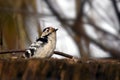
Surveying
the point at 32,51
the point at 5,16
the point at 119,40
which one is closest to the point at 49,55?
the point at 32,51

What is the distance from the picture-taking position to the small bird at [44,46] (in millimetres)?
1989

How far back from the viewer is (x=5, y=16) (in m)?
3.11

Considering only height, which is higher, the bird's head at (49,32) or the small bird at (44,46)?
the bird's head at (49,32)

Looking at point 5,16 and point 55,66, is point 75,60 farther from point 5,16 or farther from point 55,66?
point 5,16

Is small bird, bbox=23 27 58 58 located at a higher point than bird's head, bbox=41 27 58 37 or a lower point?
lower

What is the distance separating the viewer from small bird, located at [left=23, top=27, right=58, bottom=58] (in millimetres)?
1989

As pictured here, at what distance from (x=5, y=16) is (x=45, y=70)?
1.42 m

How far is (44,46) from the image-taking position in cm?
209

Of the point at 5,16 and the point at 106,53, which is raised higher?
the point at 5,16

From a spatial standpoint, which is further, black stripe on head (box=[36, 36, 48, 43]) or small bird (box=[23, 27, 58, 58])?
black stripe on head (box=[36, 36, 48, 43])

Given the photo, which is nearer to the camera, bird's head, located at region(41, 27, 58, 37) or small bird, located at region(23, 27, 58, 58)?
small bird, located at region(23, 27, 58, 58)

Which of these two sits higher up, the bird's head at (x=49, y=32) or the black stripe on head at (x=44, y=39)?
the bird's head at (x=49, y=32)

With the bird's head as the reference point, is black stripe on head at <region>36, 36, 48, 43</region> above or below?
below

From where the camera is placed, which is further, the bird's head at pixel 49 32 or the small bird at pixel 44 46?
the bird's head at pixel 49 32
